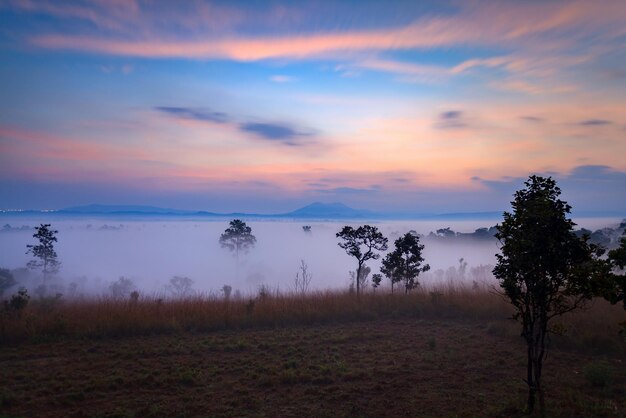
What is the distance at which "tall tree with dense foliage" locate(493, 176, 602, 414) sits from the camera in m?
5.74

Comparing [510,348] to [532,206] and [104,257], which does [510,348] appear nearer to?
[532,206]

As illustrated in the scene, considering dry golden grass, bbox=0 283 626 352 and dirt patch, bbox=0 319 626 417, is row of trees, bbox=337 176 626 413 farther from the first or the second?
dry golden grass, bbox=0 283 626 352

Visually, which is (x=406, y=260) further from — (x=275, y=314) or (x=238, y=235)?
(x=238, y=235)

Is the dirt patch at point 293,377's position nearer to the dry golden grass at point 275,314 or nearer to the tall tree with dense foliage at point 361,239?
the dry golden grass at point 275,314

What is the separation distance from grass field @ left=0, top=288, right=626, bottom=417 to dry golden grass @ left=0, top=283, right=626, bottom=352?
0.16ft

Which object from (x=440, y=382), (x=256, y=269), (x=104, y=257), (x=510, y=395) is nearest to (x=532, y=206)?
(x=510, y=395)

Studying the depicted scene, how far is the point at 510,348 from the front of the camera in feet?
33.6

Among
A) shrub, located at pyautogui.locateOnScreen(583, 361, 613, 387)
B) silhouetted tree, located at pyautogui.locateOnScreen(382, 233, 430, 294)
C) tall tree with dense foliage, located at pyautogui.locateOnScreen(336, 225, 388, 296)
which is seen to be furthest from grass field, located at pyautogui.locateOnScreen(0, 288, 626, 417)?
tall tree with dense foliage, located at pyautogui.locateOnScreen(336, 225, 388, 296)

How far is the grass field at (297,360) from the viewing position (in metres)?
6.86

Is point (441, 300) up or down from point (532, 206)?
down

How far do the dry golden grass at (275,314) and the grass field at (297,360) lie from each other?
0.16 ft

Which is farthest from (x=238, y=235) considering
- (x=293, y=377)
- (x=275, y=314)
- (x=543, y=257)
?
(x=543, y=257)

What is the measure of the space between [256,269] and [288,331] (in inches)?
2831

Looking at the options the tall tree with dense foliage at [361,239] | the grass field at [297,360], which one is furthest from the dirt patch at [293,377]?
the tall tree with dense foliage at [361,239]
